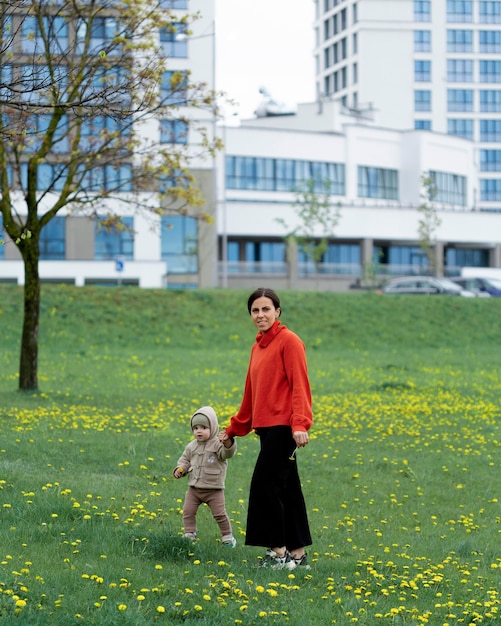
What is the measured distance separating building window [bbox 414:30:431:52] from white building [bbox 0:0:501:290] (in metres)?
→ 0.13

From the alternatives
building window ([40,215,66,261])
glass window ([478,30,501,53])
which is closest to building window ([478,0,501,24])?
glass window ([478,30,501,53])

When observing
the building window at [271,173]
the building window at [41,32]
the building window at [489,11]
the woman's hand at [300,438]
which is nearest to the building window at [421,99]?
the building window at [489,11]

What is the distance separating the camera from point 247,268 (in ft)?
254

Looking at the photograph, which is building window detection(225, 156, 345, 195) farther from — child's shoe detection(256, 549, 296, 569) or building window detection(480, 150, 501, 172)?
child's shoe detection(256, 549, 296, 569)

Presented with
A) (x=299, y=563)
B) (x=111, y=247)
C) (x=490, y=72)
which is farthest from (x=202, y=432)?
(x=490, y=72)

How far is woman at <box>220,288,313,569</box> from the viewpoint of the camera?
7.97 m

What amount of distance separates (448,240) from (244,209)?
720 inches

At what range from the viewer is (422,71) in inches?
4213

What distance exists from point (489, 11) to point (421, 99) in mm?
13383

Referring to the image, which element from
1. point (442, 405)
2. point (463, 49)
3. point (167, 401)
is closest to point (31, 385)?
point (167, 401)

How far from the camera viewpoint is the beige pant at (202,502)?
28.0 feet

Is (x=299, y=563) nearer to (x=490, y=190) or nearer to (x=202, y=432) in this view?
(x=202, y=432)

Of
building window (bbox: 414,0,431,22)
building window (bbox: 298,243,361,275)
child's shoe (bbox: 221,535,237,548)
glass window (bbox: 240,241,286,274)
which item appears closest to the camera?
child's shoe (bbox: 221,535,237,548)

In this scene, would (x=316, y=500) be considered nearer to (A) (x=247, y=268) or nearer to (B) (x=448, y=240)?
(A) (x=247, y=268)
